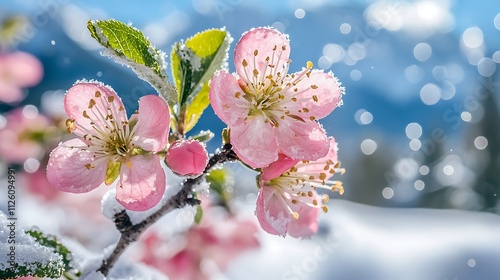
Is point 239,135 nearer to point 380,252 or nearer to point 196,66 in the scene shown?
point 196,66

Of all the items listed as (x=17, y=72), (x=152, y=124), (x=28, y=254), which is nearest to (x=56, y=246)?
(x=28, y=254)

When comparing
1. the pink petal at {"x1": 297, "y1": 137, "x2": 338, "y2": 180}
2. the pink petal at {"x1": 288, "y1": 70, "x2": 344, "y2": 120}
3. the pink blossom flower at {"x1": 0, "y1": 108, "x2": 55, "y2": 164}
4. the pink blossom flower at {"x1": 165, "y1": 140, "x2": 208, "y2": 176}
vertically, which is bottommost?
the pink blossom flower at {"x1": 165, "y1": 140, "x2": 208, "y2": 176}

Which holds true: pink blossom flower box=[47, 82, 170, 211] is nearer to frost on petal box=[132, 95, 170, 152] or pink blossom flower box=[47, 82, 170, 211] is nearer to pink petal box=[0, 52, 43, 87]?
frost on petal box=[132, 95, 170, 152]

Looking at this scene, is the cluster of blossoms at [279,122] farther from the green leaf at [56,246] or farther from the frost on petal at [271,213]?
the green leaf at [56,246]

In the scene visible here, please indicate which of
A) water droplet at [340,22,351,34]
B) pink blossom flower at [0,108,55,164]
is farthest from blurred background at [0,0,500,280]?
pink blossom flower at [0,108,55,164]

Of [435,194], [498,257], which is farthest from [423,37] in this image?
[498,257]

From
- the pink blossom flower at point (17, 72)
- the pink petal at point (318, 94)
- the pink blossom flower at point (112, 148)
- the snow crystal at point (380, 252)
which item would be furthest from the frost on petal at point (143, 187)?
the pink blossom flower at point (17, 72)

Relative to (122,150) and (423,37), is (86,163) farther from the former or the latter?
(423,37)
